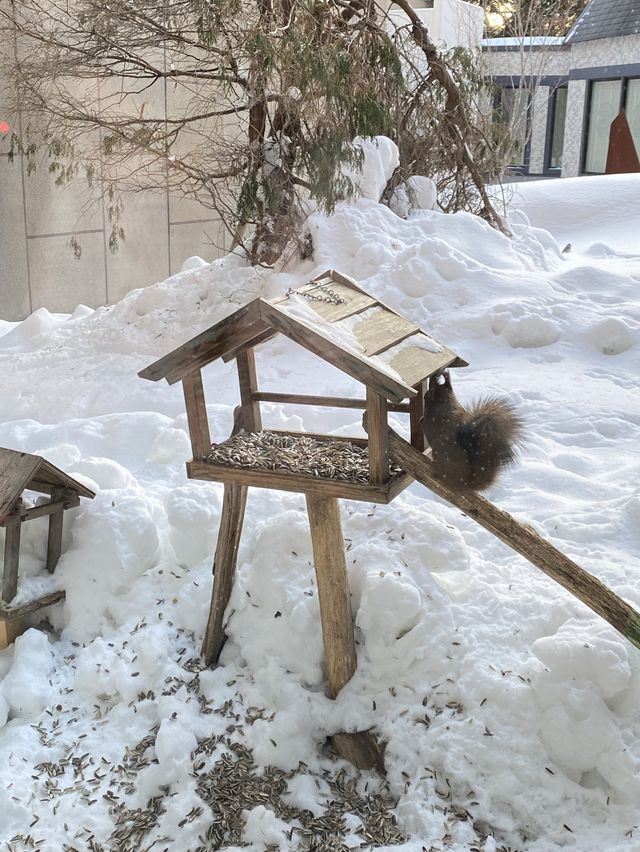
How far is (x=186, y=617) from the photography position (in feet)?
10.8

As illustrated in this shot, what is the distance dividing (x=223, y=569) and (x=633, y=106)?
18717 millimetres

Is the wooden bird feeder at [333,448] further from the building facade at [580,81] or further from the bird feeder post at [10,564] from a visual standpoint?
the building facade at [580,81]

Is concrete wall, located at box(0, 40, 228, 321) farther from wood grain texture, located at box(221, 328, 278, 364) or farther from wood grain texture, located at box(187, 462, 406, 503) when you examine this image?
wood grain texture, located at box(187, 462, 406, 503)

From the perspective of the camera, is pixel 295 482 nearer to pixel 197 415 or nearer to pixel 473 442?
pixel 197 415

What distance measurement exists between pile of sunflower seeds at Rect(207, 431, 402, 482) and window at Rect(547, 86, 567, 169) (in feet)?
64.3

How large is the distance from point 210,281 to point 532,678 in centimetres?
461

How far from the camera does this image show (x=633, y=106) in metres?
19.0

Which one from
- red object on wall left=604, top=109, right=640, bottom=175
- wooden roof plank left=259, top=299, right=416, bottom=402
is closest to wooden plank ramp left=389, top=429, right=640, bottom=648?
wooden roof plank left=259, top=299, right=416, bottom=402

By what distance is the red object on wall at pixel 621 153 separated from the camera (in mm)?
16125

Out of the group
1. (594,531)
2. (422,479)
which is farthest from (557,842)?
(594,531)

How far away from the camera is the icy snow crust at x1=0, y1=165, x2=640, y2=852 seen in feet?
8.63

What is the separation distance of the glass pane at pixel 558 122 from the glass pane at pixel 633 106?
1.77 meters

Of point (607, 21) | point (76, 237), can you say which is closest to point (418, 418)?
point (76, 237)

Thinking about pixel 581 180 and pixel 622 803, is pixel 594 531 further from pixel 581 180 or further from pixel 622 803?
pixel 581 180
